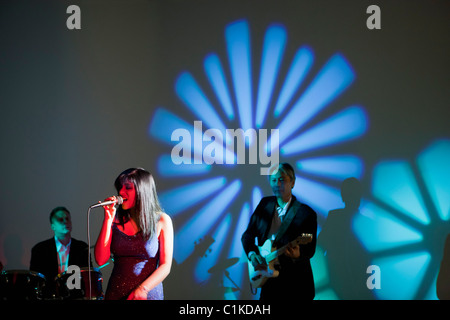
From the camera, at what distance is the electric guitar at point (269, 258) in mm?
3545

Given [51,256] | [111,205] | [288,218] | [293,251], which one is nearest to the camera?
[111,205]

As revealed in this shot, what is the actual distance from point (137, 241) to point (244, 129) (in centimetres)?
229

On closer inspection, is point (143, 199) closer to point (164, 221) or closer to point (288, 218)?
point (164, 221)

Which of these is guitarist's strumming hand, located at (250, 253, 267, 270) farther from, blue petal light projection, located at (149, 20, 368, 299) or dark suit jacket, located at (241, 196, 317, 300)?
blue petal light projection, located at (149, 20, 368, 299)

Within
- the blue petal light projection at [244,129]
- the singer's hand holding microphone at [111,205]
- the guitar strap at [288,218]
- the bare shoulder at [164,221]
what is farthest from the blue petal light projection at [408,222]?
the singer's hand holding microphone at [111,205]

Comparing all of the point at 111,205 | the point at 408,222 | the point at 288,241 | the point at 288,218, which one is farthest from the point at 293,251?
the point at 408,222

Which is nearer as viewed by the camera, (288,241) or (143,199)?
(143,199)

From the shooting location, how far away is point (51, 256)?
4359 millimetres

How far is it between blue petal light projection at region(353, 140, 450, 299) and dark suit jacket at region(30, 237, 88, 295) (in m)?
2.59

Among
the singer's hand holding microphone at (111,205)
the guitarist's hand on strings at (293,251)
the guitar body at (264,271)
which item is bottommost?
the guitar body at (264,271)

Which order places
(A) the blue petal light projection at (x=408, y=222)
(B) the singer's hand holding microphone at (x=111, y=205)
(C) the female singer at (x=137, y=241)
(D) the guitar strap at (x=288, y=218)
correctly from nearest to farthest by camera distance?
(B) the singer's hand holding microphone at (x=111, y=205), (C) the female singer at (x=137, y=241), (D) the guitar strap at (x=288, y=218), (A) the blue petal light projection at (x=408, y=222)

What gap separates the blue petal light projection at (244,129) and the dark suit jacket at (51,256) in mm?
894

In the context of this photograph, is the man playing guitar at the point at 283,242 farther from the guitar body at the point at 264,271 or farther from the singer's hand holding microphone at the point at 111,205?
the singer's hand holding microphone at the point at 111,205

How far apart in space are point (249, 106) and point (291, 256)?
Result: 1773 millimetres
